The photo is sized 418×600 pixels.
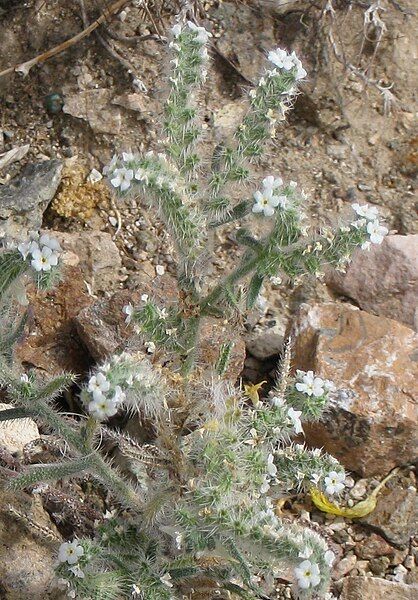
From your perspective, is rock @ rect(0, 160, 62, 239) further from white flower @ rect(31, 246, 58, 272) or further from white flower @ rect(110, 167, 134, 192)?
white flower @ rect(110, 167, 134, 192)

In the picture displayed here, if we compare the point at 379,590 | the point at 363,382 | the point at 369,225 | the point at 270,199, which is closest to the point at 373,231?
the point at 369,225

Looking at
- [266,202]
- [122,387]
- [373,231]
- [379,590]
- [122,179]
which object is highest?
[122,179]

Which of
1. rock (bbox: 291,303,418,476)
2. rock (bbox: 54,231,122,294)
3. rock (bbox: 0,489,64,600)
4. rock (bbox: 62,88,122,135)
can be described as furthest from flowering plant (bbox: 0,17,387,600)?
rock (bbox: 62,88,122,135)

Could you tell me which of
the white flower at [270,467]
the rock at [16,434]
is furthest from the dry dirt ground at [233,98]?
the white flower at [270,467]

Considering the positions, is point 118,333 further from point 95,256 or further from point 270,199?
point 270,199

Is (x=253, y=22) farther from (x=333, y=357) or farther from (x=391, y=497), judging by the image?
(x=391, y=497)

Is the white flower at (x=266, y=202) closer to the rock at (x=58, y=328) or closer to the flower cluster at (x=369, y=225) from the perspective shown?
the flower cluster at (x=369, y=225)

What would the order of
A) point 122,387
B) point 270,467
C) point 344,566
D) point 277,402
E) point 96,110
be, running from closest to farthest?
1. point 122,387
2. point 270,467
3. point 277,402
4. point 344,566
5. point 96,110

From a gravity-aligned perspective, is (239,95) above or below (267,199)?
below
